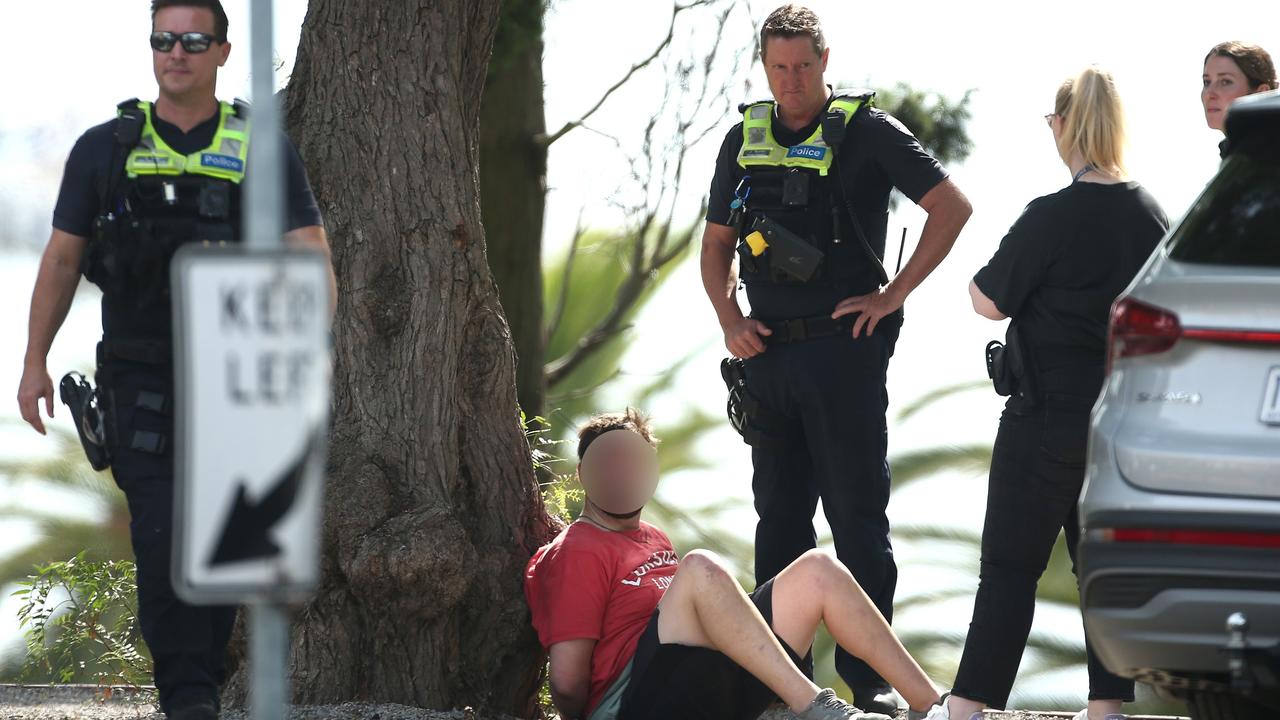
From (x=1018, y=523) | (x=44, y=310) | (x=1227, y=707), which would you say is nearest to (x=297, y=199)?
(x=44, y=310)

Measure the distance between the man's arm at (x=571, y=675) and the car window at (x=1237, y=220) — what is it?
7.40 feet

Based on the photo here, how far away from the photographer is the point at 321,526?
208 inches

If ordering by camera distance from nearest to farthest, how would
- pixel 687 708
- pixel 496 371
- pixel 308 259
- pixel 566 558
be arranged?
pixel 308 259 → pixel 687 708 → pixel 566 558 → pixel 496 371

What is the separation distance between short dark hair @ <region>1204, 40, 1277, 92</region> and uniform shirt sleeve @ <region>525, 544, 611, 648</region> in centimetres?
263

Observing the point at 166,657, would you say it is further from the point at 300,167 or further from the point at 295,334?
the point at 295,334

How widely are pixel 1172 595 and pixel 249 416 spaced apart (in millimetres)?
2117

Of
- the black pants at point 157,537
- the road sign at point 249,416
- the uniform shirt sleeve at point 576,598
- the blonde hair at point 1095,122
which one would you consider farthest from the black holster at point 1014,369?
the road sign at point 249,416

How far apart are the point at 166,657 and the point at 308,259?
7.30 ft

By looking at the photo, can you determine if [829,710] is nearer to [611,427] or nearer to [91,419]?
[611,427]

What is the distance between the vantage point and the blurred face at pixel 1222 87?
5.22m

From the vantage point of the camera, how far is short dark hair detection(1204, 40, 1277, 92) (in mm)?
5215

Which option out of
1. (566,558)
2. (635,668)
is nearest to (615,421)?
(566,558)

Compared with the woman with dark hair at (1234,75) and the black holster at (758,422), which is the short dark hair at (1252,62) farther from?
the black holster at (758,422)

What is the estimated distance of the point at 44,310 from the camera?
418 cm
